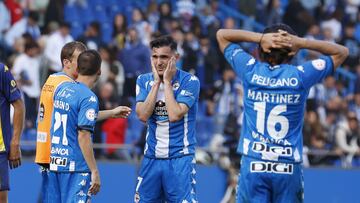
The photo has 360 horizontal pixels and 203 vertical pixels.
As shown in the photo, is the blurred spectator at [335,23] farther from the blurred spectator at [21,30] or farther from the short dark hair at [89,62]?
the short dark hair at [89,62]

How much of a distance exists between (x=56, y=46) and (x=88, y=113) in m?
9.06

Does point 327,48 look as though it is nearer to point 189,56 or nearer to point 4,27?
point 189,56

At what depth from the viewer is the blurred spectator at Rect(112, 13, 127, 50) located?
21031 millimetres

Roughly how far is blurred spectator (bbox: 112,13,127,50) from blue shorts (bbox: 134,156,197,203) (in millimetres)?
9581

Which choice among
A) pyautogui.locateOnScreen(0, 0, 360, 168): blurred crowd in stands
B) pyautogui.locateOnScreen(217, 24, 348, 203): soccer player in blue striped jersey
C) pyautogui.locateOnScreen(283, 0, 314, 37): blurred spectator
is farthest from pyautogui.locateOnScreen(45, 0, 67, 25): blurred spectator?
pyautogui.locateOnScreen(217, 24, 348, 203): soccer player in blue striped jersey

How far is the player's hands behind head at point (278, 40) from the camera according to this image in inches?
365

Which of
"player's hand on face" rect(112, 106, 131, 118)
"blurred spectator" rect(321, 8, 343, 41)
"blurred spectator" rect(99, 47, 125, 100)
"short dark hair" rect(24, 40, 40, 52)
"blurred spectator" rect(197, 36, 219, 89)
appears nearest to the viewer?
"player's hand on face" rect(112, 106, 131, 118)

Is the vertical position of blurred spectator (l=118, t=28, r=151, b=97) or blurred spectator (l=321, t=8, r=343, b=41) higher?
blurred spectator (l=321, t=8, r=343, b=41)

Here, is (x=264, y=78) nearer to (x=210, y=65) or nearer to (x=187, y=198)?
(x=187, y=198)

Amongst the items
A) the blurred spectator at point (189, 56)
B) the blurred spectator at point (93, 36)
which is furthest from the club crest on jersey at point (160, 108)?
the blurred spectator at point (189, 56)

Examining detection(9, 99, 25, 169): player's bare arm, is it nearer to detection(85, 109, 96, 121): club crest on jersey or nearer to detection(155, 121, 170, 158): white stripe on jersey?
detection(85, 109, 96, 121): club crest on jersey

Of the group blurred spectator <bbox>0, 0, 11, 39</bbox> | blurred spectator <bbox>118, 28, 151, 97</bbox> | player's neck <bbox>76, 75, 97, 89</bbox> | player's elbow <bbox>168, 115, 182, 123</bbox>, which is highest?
blurred spectator <bbox>0, 0, 11, 39</bbox>

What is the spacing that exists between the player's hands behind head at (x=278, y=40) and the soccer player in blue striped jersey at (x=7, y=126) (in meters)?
3.41

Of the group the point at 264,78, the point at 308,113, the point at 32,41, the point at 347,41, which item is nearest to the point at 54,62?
the point at 32,41
